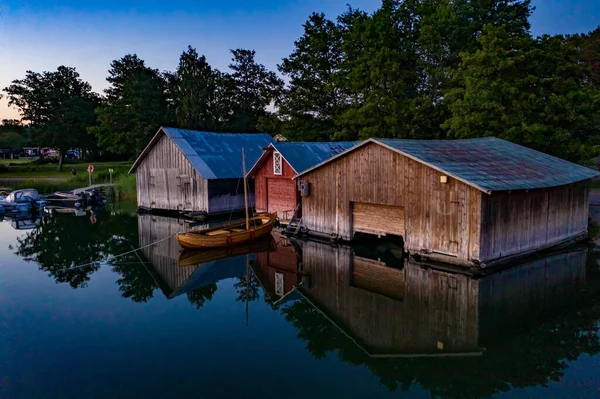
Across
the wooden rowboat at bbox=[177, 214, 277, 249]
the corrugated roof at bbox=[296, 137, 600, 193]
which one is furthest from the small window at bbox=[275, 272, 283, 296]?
the corrugated roof at bbox=[296, 137, 600, 193]

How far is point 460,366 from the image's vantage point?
392 inches

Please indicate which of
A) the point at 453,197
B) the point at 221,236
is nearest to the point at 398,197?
the point at 453,197

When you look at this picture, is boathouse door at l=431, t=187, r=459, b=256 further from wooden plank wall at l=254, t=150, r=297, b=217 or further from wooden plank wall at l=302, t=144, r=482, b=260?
wooden plank wall at l=254, t=150, r=297, b=217

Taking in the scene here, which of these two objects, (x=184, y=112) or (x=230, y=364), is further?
(x=184, y=112)

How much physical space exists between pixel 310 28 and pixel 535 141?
29692mm

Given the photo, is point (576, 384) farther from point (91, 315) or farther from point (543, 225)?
point (91, 315)

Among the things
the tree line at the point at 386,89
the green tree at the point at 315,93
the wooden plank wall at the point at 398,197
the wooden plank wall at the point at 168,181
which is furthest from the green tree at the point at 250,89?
the wooden plank wall at the point at 398,197

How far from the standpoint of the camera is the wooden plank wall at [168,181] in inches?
1233

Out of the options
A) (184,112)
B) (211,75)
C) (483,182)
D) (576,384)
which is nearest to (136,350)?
(576,384)

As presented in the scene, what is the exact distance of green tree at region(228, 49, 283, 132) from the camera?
62.2 meters

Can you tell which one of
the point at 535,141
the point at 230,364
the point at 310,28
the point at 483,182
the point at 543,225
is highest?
the point at 310,28

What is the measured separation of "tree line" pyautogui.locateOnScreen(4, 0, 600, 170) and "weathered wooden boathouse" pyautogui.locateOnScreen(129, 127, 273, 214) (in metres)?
11.2

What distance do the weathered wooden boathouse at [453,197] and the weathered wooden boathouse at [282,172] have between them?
359 cm

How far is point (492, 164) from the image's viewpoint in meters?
19.1
